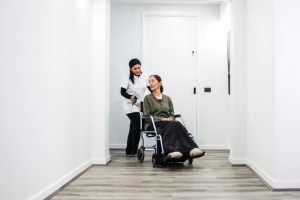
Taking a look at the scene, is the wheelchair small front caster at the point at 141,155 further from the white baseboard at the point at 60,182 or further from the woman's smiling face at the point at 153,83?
the woman's smiling face at the point at 153,83

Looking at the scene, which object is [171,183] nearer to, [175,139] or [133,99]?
[175,139]

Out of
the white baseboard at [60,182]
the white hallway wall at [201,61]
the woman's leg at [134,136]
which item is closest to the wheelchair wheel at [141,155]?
the woman's leg at [134,136]

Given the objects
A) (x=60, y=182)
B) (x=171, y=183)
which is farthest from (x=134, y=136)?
(x=60, y=182)

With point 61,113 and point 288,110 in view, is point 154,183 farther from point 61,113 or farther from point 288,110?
point 288,110

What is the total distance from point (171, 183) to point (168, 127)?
1058 mm

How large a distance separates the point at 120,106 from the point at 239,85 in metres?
2.32

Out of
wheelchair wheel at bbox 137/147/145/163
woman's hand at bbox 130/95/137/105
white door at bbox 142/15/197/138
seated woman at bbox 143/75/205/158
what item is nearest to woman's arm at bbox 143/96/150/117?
seated woman at bbox 143/75/205/158

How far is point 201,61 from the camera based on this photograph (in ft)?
19.9

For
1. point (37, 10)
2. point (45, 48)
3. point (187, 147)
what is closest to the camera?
point (37, 10)

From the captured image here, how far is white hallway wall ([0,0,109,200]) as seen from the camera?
7.51 feet

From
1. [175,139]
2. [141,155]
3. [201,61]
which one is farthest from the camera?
[201,61]

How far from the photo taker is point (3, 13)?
2219 millimetres

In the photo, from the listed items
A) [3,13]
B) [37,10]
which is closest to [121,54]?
[37,10]

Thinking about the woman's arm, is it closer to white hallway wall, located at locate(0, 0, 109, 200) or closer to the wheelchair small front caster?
the wheelchair small front caster
